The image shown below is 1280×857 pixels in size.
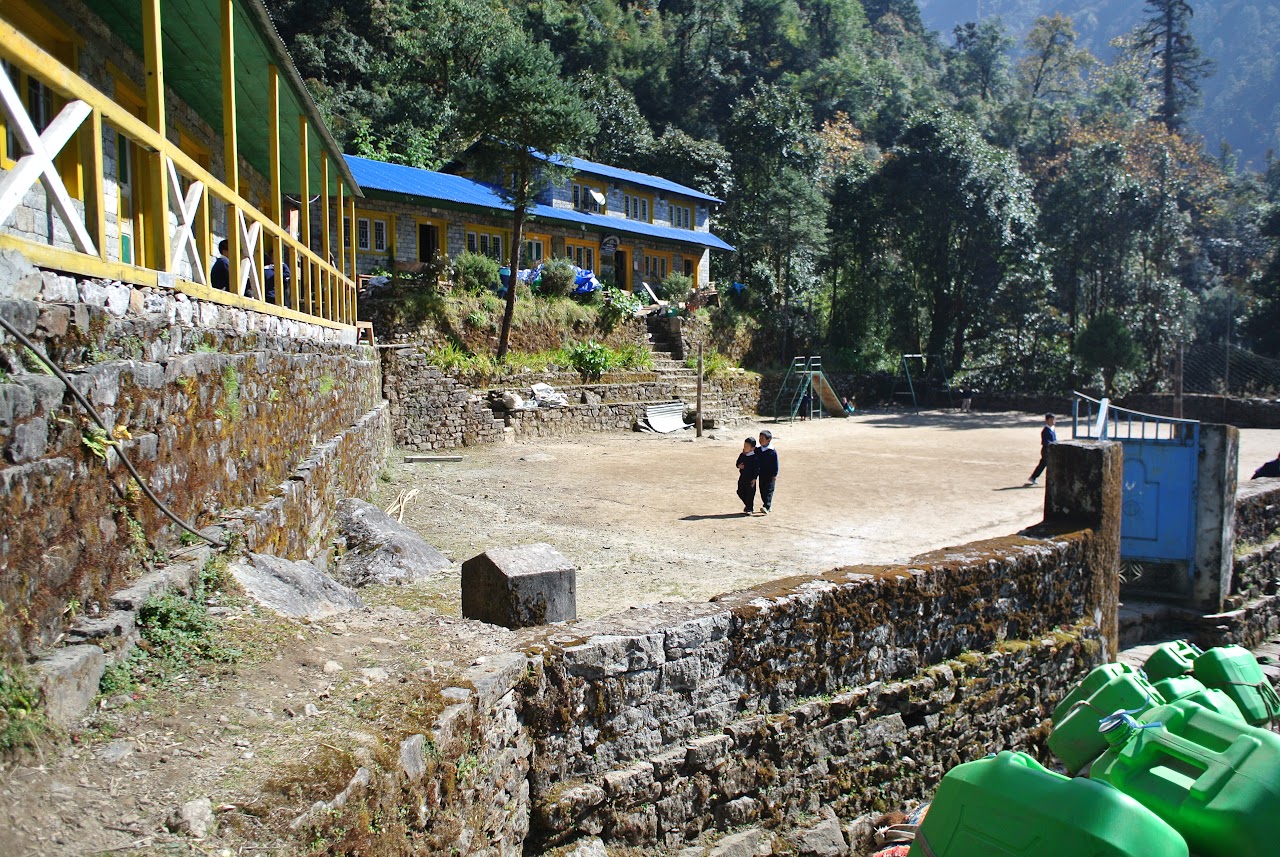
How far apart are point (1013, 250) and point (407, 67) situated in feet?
98.3

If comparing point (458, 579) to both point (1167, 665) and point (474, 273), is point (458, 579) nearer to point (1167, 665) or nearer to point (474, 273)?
point (1167, 665)

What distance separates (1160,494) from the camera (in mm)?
10867

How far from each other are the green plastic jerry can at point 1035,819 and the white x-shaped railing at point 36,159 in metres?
4.39

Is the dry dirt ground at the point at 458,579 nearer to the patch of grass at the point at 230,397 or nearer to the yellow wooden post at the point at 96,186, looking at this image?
the patch of grass at the point at 230,397

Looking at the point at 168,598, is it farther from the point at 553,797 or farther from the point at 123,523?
the point at 553,797

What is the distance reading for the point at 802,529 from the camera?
10.7 m

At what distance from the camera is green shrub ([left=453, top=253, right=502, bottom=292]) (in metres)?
25.1

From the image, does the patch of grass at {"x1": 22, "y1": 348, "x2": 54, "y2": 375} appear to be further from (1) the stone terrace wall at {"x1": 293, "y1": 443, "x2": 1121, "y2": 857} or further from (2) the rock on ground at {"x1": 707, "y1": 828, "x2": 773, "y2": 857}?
(2) the rock on ground at {"x1": 707, "y1": 828, "x2": 773, "y2": 857}

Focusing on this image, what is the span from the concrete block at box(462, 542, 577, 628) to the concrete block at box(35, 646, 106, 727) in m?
2.40

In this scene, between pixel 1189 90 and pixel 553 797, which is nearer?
pixel 553 797

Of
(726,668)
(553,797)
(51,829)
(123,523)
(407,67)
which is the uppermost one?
(407,67)

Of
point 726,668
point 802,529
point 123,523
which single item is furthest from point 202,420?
point 802,529

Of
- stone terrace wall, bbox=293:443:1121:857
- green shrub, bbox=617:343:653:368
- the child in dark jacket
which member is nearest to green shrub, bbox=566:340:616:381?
green shrub, bbox=617:343:653:368

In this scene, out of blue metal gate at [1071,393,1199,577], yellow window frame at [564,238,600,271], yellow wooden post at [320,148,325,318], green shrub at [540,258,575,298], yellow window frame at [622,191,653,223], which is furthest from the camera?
yellow window frame at [622,191,653,223]
